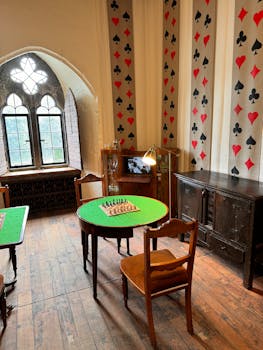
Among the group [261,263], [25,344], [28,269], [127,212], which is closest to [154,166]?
[127,212]

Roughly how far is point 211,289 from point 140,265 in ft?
2.75

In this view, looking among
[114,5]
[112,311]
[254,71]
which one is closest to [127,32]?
[114,5]

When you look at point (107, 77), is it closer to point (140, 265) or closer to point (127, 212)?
point (127, 212)

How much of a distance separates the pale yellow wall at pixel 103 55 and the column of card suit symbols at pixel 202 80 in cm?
9

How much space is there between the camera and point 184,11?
3.21 m

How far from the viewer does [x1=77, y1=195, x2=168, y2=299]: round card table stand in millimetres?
1924

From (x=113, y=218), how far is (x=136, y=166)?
1.83m

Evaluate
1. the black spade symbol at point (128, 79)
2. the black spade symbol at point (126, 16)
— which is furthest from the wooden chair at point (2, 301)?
the black spade symbol at point (126, 16)

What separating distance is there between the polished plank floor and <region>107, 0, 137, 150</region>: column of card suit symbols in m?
2.12

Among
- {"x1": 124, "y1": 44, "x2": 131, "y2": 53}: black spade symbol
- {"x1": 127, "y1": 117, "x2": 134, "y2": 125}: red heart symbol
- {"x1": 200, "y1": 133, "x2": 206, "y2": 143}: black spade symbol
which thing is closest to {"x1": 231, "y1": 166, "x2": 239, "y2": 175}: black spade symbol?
{"x1": 200, "y1": 133, "x2": 206, "y2": 143}: black spade symbol

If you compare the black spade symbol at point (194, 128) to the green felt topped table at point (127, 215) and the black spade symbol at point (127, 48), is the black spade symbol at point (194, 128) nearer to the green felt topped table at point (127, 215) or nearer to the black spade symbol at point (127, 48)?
the green felt topped table at point (127, 215)

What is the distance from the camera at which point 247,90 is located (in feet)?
8.20

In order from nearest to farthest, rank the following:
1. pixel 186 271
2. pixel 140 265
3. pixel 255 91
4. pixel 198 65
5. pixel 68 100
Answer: pixel 186 271
pixel 140 265
pixel 255 91
pixel 198 65
pixel 68 100

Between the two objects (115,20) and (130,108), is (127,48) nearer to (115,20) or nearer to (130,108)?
(115,20)
